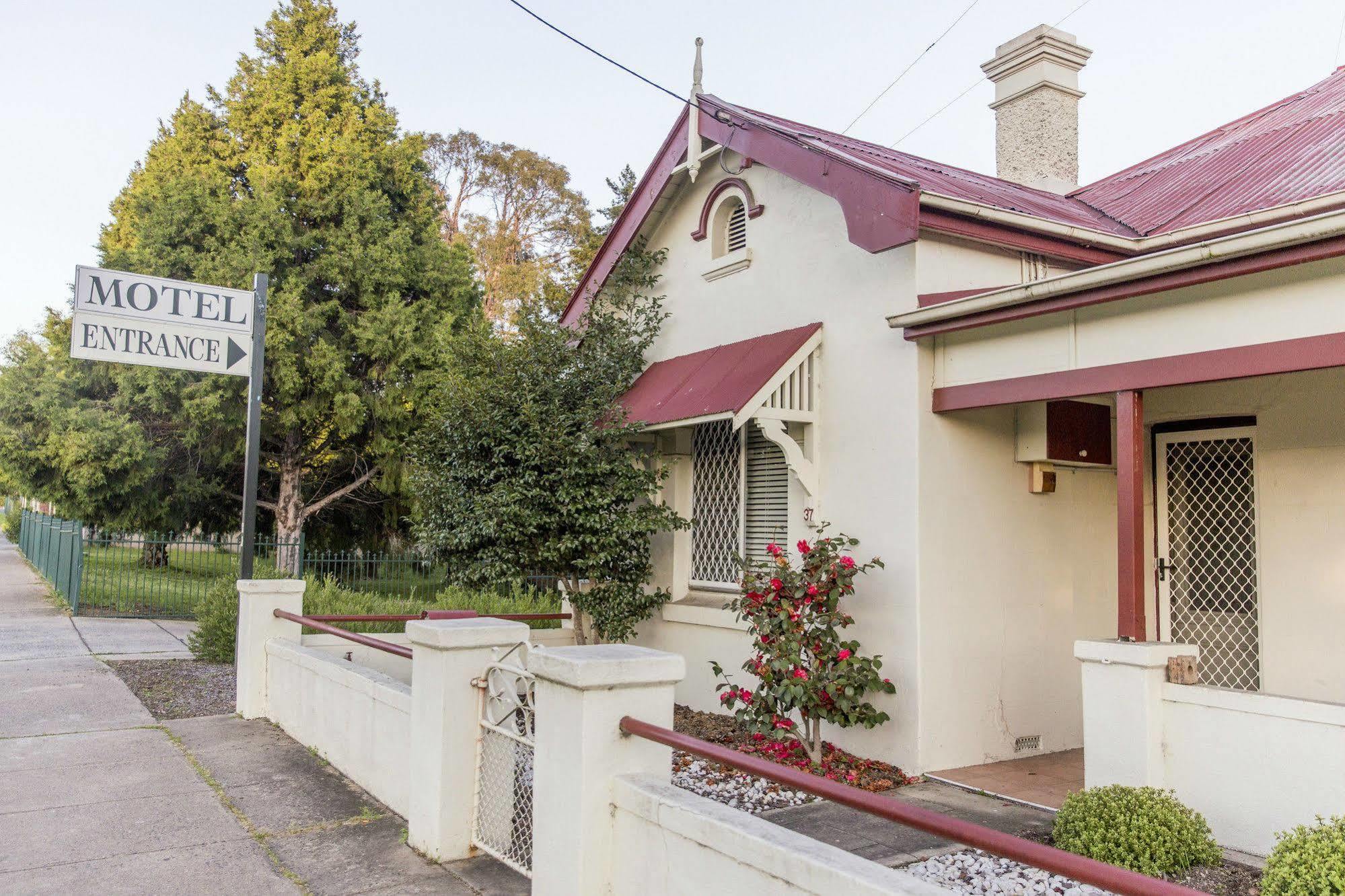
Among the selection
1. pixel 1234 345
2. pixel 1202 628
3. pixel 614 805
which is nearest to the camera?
pixel 614 805

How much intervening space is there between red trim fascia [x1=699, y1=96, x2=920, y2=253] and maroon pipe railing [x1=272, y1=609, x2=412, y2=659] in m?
4.01

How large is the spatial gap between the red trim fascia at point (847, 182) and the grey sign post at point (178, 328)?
497 cm

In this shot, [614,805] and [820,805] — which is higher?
[614,805]

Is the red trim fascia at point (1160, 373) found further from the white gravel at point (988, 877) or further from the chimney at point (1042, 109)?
the chimney at point (1042, 109)

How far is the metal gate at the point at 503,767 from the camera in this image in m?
4.58

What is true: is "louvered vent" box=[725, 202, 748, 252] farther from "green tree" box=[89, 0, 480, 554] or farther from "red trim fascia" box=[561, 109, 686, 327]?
"green tree" box=[89, 0, 480, 554]

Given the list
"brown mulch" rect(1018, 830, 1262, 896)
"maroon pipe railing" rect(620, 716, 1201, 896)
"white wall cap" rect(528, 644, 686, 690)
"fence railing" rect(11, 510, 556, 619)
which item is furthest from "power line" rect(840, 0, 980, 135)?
"maroon pipe railing" rect(620, 716, 1201, 896)

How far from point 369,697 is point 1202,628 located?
599 centimetres

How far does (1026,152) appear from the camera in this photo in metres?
11.0

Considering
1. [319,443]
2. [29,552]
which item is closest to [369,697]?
[319,443]

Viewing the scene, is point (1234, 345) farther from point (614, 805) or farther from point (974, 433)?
point (614, 805)

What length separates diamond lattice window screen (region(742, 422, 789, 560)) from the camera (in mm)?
8117

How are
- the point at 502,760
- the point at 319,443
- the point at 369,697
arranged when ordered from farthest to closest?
the point at 319,443, the point at 369,697, the point at 502,760

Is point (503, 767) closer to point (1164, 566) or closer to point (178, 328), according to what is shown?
point (1164, 566)
